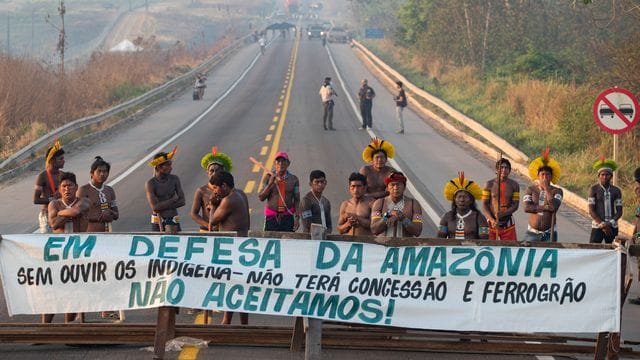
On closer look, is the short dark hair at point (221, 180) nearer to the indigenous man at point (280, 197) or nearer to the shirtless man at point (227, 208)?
the shirtless man at point (227, 208)

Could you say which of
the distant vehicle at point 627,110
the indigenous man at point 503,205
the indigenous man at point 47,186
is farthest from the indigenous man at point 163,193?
the distant vehicle at point 627,110

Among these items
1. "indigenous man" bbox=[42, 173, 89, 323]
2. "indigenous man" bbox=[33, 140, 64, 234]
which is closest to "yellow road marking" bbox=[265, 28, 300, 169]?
"indigenous man" bbox=[33, 140, 64, 234]

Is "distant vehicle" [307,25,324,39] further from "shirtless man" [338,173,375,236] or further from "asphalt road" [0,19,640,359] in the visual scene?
"shirtless man" [338,173,375,236]

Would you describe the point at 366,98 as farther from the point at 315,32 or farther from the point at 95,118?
the point at 315,32

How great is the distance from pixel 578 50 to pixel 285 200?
123ft

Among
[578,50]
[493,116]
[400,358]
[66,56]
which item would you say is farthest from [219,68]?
[400,358]

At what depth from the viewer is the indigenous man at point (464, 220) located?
1053 centimetres

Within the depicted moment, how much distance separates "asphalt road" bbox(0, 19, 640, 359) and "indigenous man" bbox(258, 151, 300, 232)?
2067 millimetres

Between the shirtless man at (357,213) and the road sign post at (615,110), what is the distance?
6.02m

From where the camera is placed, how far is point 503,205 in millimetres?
12742

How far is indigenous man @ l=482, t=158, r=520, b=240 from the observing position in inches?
494

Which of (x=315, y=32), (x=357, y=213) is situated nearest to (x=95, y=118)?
(x=357, y=213)

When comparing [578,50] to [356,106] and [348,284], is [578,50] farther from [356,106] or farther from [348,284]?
[348,284]

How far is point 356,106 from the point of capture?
129 feet
